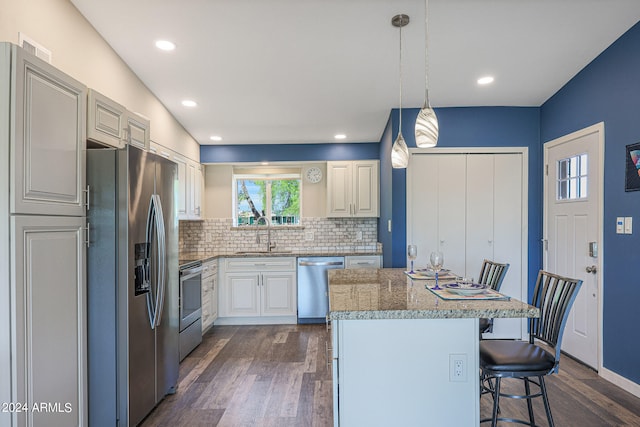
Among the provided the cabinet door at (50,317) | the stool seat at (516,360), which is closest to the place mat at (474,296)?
the stool seat at (516,360)

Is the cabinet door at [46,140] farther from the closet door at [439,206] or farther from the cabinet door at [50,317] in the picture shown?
the closet door at [439,206]

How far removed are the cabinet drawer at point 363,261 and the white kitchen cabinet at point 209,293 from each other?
5.31 ft

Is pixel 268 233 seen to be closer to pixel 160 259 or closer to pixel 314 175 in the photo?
pixel 314 175

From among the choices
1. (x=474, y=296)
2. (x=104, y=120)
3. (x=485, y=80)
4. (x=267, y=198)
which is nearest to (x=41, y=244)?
(x=104, y=120)

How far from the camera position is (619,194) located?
2.96m

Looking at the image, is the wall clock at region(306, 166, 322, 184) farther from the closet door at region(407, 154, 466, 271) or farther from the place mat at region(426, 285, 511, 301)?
the place mat at region(426, 285, 511, 301)

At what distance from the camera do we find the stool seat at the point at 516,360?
1.86 meters

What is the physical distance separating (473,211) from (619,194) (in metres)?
1.29

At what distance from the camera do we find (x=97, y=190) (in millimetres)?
2201

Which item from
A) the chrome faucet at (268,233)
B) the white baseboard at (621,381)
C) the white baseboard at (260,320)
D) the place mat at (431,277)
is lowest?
the white baseboard at (260,320)

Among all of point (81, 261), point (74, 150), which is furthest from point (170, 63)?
point (81, 261)

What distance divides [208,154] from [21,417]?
12.9 feet

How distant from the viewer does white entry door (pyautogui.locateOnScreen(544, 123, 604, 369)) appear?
3211mm

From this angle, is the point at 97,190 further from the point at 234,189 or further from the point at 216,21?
the point at 234,189
